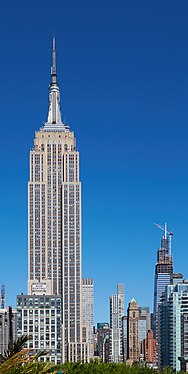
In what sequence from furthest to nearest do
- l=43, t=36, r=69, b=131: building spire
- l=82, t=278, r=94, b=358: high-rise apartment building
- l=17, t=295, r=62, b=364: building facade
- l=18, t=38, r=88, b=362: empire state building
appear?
l=82, t=278, r=94, b=358: high-rise apartment building, l=43, t=36, r=69, b=131: building spire, l=18, t=38, r=88, b=362: empire state building, l=17, t=295, r=62, b=364: building facade

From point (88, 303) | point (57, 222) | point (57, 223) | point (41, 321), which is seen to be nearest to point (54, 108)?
point (57, 222)

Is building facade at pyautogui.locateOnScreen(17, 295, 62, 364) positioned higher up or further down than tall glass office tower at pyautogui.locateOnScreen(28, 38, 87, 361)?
further down

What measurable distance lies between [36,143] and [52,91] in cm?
1087

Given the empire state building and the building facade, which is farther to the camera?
the empire state building

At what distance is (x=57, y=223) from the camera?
164000 millimetres

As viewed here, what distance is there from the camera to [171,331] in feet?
649

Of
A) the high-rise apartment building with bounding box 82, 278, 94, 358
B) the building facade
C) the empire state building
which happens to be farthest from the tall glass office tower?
the high-rise apartment building with bounding box 82, 278, 94, 358

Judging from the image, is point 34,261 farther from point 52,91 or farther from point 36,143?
point 52,91

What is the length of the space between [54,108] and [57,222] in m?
24.0

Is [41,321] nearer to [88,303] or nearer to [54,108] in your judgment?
[88,303]

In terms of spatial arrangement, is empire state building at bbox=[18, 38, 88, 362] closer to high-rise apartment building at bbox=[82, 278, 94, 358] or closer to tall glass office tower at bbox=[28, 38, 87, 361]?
tall glass office tower at bbox=[28, 38, 87, 361]

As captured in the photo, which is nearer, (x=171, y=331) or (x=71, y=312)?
(x=71, y=312)

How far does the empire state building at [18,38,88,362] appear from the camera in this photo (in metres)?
158

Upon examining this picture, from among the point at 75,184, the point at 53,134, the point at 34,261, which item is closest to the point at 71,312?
the point at 34,261
